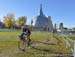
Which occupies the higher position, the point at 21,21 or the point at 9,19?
the point at 9,19

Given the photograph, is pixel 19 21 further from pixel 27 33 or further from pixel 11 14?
pixel 27 33

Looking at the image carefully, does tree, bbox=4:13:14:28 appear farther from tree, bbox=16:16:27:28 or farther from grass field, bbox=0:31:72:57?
grass field, bbox=0:31:72:57

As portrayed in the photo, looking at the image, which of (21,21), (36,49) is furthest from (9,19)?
(36,49)

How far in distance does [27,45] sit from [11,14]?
301 feet

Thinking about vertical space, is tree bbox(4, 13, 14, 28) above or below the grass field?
above

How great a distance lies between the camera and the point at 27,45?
15.4 meters

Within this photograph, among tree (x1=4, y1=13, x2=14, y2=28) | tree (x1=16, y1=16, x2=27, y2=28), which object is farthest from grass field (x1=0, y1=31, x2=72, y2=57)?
tree (x1=16, y1=16, x2=27, y2=28)

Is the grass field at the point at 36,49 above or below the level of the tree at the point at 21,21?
below

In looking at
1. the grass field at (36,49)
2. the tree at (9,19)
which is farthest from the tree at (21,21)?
the grass field at (36,49)

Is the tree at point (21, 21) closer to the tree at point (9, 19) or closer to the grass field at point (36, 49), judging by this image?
the tree at point (9, 19)

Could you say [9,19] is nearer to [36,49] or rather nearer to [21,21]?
[21,21]

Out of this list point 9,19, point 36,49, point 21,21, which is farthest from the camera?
point 21,21

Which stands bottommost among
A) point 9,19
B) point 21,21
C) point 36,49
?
point 36,49

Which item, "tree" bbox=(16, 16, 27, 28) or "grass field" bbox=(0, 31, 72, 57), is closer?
"grass field" bbox=(0, 31, 72, 57)
